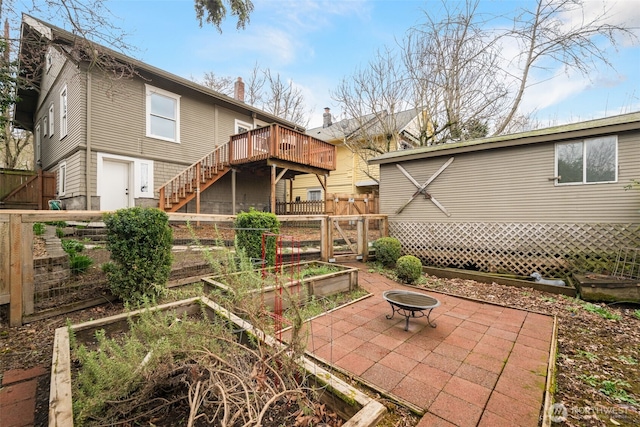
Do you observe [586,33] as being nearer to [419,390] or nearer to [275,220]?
[275,220]

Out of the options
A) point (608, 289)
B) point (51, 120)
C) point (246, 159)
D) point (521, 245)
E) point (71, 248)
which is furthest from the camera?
point (51, 120)

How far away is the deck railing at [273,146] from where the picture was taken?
415 inches

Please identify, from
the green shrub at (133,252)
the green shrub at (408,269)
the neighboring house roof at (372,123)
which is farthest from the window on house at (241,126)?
the green shrub at (408,269)

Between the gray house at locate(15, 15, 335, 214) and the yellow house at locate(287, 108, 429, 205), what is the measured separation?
92.3 inches

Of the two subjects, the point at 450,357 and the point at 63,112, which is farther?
the point at 63,112

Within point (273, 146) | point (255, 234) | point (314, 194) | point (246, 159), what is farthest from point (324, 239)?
point (314, 194)

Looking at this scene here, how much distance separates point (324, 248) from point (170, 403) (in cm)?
529

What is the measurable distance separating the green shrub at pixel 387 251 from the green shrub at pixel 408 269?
1.27 meters

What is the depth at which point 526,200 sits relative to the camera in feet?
23.1

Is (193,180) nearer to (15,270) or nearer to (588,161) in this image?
(15,270)

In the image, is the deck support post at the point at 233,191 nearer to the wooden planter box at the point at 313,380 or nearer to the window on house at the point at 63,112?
the window on house at the point at 63,112

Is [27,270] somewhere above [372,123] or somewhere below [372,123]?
below

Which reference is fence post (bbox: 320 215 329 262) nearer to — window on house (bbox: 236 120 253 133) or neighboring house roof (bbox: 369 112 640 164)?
neighboring house roof (bbox: 369 112 640 164)

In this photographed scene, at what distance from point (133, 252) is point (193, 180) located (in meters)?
7.57
